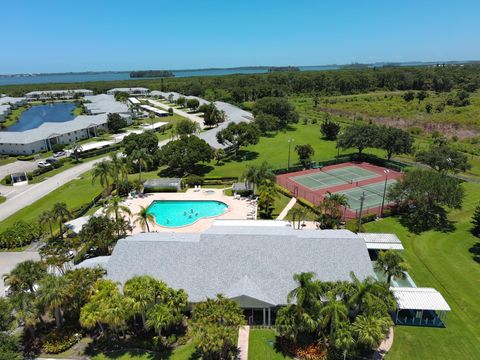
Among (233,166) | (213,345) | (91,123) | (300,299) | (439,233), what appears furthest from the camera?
(91,123)

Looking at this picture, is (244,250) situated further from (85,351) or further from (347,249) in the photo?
(85,351)

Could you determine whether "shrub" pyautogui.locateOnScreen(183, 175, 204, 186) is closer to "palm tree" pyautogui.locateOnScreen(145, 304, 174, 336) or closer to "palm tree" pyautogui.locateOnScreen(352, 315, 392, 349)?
"palm tree" pyautogui.locateOnScreen(145, 304, 174, 336)

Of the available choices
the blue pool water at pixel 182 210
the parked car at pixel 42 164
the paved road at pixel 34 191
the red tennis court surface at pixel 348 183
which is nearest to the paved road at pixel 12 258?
the paved road at pixel 34 191

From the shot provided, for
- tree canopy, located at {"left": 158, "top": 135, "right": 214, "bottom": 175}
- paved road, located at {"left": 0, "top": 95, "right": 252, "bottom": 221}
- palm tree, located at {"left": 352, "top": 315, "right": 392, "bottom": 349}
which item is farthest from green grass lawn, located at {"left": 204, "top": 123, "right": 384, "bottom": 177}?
palm tree, located at {"left": 352, "top": 315, "right": 392, "bottom": 349}

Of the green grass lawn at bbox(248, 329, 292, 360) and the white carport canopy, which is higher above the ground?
the white carport canopy

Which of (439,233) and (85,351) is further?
(439,233)

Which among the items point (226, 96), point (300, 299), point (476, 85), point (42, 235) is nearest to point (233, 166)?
point (42, 235)

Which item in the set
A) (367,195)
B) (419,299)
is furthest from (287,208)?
(419,299)

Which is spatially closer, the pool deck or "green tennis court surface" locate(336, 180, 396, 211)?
the pool deck
